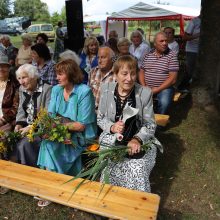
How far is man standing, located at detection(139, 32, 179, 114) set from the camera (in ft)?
15.4

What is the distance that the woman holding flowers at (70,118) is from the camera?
332cm

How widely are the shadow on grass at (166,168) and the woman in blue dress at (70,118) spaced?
96 cm

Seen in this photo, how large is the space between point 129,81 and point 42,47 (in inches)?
107

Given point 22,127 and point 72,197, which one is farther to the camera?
point 22,127

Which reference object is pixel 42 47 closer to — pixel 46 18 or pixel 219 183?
pixel 219 183

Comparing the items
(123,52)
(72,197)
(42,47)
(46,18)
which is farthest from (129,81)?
(46,18)

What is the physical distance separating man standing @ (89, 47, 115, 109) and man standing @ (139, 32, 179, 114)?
784 millimetres

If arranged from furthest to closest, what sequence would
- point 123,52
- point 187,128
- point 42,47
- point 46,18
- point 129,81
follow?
point 46,18 < point 123,52 < point 42,47 < point 187,128 < point 129,81

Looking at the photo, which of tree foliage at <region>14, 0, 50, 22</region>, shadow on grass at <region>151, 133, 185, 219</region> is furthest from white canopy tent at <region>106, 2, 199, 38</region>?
tree foliage at <region>14, 0, 50, 22</region>

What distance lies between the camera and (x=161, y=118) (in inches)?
171

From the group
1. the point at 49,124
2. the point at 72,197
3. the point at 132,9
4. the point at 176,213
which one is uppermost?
the point at 132,9

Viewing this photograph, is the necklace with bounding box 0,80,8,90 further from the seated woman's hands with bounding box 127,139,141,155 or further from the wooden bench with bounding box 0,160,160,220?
the seated woman's hands with bounding box 127,139,141,155

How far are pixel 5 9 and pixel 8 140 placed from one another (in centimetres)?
7900

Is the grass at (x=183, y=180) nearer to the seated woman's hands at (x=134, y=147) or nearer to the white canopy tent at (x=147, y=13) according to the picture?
the seated woman's hands at (x=134, y=147)
